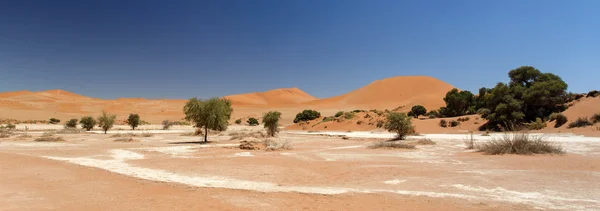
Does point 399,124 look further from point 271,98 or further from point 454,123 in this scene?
point 271,98

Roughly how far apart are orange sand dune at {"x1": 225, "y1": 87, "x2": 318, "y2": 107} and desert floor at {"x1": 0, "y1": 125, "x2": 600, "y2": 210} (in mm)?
127773

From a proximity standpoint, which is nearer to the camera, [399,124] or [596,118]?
[399,124]

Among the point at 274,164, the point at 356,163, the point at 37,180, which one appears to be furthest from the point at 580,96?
the point at 37,180

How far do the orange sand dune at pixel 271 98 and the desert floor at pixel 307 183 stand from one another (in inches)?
5030

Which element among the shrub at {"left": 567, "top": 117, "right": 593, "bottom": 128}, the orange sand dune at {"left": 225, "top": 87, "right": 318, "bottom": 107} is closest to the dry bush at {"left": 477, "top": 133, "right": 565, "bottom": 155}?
the shrub at {"left": 567, "top": 117, "right": 593, "bottom": 128}

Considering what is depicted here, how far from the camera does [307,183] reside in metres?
10.4

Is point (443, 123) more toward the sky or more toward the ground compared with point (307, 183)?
more toward the sky

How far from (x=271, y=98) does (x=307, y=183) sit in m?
149

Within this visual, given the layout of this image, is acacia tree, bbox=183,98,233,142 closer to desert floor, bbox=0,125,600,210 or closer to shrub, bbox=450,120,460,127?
desert floor, bbox=0,125,600,210

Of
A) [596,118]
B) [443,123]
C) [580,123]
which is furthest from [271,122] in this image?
[596,118]

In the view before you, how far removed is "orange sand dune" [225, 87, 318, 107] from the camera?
480 ft

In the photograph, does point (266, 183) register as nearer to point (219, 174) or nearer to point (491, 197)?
point (219, 174)

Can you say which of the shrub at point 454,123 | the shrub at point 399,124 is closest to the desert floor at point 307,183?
the shrub at point 399,124

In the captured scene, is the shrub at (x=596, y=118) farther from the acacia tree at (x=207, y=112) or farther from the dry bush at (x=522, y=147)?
the acacia tree at (x=207, y=112)
